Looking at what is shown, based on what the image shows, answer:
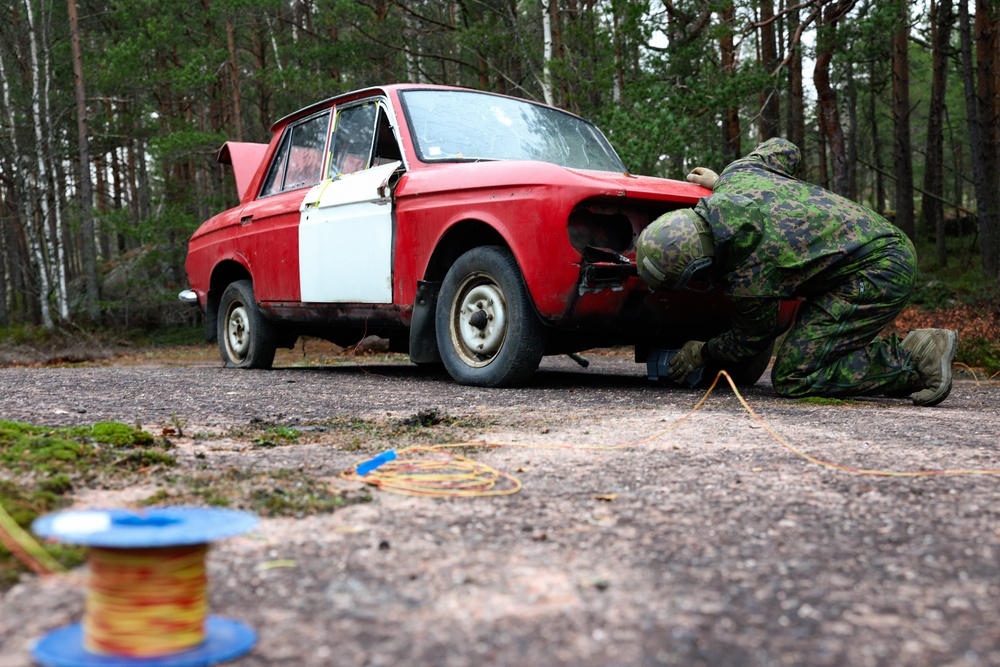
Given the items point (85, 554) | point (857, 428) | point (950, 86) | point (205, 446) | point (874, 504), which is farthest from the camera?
point (950, 86)

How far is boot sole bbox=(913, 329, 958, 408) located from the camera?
4719 millimetres

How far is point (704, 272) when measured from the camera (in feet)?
15.3

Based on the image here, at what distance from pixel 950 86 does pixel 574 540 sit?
1334 inches

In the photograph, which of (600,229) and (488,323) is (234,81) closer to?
(488,323)

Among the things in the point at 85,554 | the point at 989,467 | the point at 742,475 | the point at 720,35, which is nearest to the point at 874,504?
the point at 742,475

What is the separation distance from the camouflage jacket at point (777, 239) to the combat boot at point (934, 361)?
0.55m

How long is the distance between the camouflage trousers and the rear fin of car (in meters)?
5.05

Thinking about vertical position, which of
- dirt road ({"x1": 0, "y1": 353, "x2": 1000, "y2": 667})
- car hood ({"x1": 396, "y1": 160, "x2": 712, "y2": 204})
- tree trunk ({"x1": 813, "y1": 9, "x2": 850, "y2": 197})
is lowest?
dirt road ({"x1": 0, "y1": 353, "x2": 1000, "y2": 667})

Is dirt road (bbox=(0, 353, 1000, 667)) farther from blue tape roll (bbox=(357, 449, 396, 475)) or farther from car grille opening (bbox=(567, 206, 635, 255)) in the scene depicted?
car grille opening (bbox=(567, 206, 635, 255))

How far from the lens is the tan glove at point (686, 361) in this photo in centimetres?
536

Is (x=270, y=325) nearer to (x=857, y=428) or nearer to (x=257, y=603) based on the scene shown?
(x=857, y=428)

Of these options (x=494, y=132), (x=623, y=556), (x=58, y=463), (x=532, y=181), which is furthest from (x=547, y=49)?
(x=623, y=556)

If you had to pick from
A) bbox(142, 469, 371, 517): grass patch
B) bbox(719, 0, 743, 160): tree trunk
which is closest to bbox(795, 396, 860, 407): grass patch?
bbox(142, 469, 371, 517): grass patch

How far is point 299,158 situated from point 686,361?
348cm
